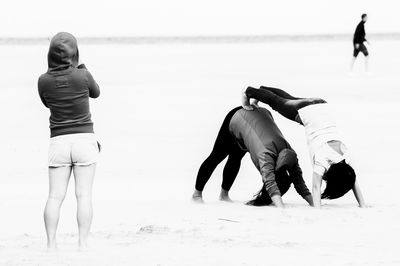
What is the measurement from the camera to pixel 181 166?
1162 centimetres

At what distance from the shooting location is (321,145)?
8734mm

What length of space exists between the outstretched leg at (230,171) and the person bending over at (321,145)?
1.84ft

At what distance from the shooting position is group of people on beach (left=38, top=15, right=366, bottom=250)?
22.4 feet

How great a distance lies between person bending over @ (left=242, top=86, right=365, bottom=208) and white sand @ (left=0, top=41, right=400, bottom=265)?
201 mm

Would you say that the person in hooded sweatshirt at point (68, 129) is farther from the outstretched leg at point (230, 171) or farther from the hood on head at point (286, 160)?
the outstretched leg at point (230, 171)

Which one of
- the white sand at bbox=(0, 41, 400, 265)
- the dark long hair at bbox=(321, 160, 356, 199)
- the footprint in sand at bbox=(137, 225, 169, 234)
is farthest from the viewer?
the dark long hair at bbox=(321, 160, 356, 199)

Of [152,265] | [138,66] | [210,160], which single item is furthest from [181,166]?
[138,66]

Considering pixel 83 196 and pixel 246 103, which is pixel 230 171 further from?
pixel 83 196

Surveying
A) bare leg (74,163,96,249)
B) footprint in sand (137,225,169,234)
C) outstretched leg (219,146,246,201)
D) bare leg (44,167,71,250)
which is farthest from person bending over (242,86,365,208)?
bare leg (44,167,71,250)

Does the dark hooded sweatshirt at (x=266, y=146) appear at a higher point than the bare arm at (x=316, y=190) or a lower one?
higher

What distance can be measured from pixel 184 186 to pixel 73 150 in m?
3.65

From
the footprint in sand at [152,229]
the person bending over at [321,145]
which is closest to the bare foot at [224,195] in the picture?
the person bending over at [321,145]

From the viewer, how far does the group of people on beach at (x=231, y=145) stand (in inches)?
269

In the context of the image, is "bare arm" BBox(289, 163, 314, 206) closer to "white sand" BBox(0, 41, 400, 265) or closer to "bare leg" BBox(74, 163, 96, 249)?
"white sand" BBox(0, 41, 400, 265)
